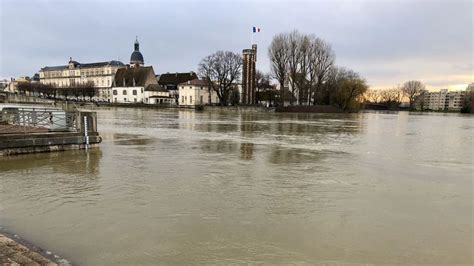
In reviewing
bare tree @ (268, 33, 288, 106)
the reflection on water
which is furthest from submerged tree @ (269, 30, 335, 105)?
the reflection on water

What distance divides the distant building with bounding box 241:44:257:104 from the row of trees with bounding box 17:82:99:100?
64.8 meters

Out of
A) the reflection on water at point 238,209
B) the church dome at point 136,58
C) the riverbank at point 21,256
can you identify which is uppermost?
the church dome at point 136,58

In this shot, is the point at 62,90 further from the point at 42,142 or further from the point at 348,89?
the point at 42,142

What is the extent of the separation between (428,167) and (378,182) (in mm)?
4189

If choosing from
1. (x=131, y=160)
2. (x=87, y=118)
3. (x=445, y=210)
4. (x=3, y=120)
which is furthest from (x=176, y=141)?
(x=445, y=210)

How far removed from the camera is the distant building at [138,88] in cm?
11875

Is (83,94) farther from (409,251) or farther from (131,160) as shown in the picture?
(409,251)

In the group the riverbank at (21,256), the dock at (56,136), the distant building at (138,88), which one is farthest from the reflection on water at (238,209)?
the distant building at (138,88)

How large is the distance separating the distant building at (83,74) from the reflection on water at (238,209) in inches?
5438

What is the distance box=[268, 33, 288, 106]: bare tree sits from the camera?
77.1 m

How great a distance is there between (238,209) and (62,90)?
14366 centimetres

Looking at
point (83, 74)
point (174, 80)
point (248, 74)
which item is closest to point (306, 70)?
point (248, 74)

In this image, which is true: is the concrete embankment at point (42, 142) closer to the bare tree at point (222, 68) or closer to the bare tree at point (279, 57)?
the bare tree at point (279, 57)

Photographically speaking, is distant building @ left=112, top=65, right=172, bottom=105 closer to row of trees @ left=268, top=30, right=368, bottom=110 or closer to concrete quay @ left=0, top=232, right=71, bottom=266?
row of trees @ left=268, top=30, right=368, bottom=110
